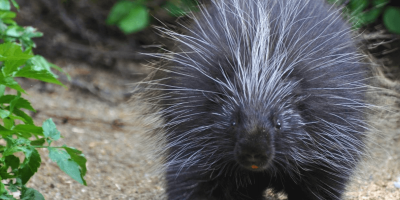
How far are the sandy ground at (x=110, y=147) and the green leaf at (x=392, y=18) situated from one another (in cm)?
88

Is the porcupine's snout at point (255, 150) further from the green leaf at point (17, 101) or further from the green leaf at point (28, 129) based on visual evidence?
the green leaf at point (17, 101)

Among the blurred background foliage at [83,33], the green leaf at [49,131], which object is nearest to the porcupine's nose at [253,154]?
the green leaf at [49,131]

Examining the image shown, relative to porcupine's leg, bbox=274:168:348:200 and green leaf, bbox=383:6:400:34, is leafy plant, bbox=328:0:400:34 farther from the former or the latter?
porcupine's leg, bbox=274:168:348:200

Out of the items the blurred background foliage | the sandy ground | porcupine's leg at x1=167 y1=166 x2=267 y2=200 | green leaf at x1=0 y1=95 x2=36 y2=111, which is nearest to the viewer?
green leaf at x1=0 y1=95 x2=36 y2=111

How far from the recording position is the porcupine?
8.61ft

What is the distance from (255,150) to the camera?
2.37m

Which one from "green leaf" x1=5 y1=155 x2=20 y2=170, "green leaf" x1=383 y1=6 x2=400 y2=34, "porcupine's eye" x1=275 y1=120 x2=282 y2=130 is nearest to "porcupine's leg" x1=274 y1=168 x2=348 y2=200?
"porcupine's eye" x1=275 y1=120 x2=282 y2=130

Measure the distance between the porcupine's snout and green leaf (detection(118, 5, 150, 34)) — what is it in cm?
299

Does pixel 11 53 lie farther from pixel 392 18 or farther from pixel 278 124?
pixel 392 18

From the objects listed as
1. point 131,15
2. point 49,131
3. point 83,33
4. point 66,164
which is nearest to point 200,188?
point 66,164

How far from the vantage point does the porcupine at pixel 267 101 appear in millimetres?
2625

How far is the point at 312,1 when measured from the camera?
125 inches

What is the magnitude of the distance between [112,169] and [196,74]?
158 centimetres

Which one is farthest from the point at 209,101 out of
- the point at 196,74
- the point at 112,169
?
the point at 112,169
